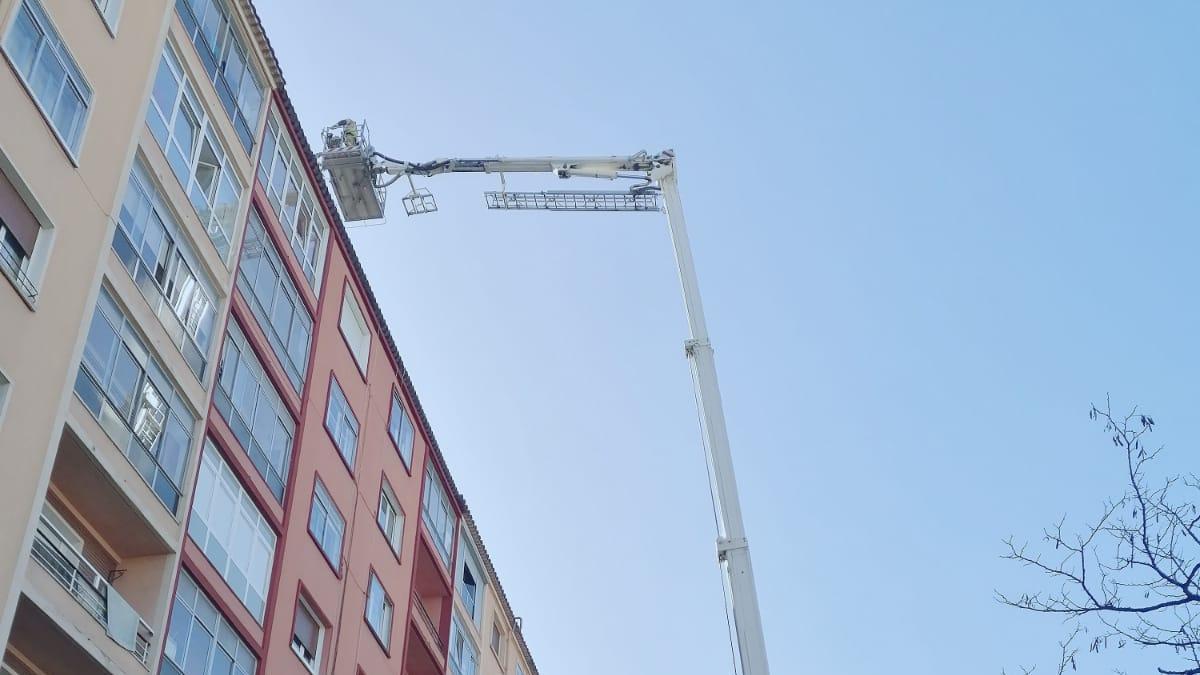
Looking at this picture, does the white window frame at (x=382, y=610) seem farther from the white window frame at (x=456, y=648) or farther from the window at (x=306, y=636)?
the white window frame at (x=456, y=648)

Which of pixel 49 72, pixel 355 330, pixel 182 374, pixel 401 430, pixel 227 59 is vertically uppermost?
pixel 227 59

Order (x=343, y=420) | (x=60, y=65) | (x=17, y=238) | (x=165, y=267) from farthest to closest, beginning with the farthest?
(x=343, y=420), (x=165, y=267), (x=60, y=65), (x=17, y=238)

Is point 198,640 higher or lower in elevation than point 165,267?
lower

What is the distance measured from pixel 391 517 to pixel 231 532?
10.6 metres

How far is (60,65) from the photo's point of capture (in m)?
20.5

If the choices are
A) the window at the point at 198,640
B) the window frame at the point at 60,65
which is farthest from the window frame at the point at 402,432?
the window frame at the point at 60,65

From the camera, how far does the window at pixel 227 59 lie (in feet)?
86.4

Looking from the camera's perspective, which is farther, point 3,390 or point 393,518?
point 393,518

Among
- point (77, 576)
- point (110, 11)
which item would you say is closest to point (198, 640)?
point (77, 576)

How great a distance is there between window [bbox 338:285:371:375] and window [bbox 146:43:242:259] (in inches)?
265

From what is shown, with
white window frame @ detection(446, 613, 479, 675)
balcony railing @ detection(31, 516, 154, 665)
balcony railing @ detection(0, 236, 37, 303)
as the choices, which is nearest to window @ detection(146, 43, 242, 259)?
balcony railing @ detection(0, 236, 37, 303)

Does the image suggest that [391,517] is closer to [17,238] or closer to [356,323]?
[356,323]

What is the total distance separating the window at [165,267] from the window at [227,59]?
13.4ft

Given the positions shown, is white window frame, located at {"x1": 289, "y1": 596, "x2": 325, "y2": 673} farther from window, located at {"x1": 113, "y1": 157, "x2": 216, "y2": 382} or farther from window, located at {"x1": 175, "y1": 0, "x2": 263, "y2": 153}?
window, located at {"x1": 175, "y1": 0, "x2": 263, "y2": 153}
